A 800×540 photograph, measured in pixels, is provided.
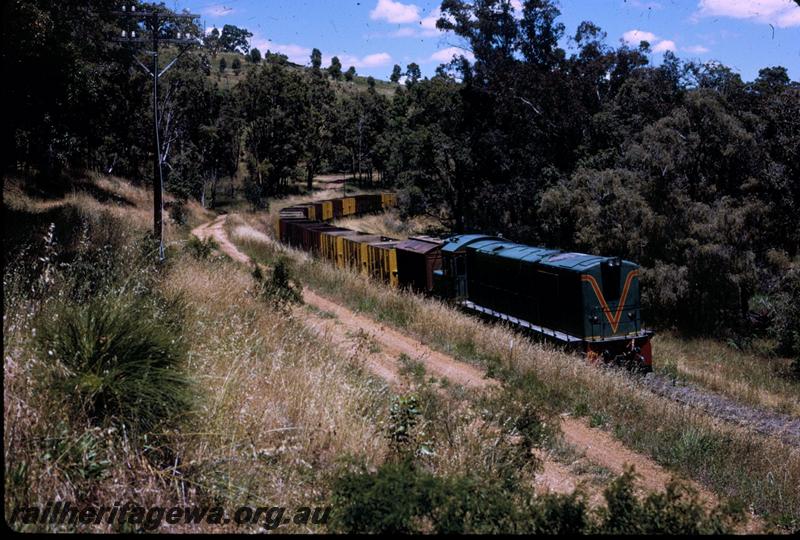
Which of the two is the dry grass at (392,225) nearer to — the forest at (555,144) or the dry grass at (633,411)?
the forest at (555,144)

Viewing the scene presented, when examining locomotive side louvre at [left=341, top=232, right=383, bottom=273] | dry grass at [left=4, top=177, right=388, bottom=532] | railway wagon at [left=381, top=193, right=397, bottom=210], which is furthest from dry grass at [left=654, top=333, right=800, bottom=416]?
railway wagon at [left=381, top=193, right=397, bottom=210]

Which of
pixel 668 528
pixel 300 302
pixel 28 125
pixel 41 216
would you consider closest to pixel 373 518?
pixel 668 528

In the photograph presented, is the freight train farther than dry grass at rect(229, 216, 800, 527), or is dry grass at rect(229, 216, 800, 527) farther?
the freight train

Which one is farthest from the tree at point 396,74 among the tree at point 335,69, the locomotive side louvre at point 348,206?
the locomotive side louvre at point 348,206

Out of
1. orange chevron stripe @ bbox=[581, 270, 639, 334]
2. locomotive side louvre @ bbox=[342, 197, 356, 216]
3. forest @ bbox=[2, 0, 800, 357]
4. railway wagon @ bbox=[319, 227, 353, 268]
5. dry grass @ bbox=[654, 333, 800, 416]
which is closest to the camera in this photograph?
orange chevron stripe @ bbox=[581, 270, 639, 334]

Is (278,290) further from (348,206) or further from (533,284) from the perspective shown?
(348,206)

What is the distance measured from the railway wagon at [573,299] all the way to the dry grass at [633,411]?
1.06 m

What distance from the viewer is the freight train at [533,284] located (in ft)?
53.8

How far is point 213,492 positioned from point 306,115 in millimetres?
65951

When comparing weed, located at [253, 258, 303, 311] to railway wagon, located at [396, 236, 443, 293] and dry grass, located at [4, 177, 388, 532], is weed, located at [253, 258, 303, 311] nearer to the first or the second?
dry grass, located at [4, 177, 388, 532]

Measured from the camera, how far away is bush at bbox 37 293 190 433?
476cm

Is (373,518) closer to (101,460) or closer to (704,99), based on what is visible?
(101,460)

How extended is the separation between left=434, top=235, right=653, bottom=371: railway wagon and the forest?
9325 millimetres

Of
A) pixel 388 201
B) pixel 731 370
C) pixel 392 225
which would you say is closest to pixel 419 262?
pixel 731 370
